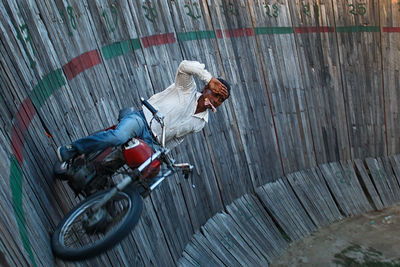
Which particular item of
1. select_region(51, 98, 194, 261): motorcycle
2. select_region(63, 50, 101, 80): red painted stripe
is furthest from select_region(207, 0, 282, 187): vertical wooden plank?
select_region(51, 98, 194, 261): motorcycle

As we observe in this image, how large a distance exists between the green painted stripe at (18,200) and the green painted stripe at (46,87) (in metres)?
0.67

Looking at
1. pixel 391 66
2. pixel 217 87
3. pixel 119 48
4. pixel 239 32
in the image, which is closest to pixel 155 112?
pixel 217 87

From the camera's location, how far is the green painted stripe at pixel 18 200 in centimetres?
246

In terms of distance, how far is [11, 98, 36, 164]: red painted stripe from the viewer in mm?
2775

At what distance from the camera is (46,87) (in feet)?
11.2

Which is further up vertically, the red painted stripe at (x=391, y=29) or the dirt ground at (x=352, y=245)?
the red painted stripe at (x=391, y=29)

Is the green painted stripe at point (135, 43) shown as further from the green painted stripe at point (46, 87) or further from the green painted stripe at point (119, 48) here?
the green painted stripe at point (46, 87)

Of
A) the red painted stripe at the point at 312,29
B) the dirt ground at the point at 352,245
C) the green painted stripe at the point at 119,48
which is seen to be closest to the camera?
the green painted stripe at the point at 119,48

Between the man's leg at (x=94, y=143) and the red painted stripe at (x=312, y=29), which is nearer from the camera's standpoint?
the man's leg at (x=94, y=143)

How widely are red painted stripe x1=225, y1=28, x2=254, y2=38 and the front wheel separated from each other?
439 cm

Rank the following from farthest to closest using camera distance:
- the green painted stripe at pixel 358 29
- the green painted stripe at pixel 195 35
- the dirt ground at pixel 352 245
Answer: the green painted stripe at pixel 358 29, the dirt ground at pixel 352 245, the green painted stripe at pixel 195 35

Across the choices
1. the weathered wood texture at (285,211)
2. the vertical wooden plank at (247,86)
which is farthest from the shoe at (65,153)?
the vertical wooden plank at (247,86)

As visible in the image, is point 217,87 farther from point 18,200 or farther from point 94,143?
point 18,200

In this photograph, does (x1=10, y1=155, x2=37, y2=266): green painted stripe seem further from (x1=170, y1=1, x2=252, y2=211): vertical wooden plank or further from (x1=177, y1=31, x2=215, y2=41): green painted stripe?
(x1=177, y1=31, x2=215, y2=41): green painted stripe
